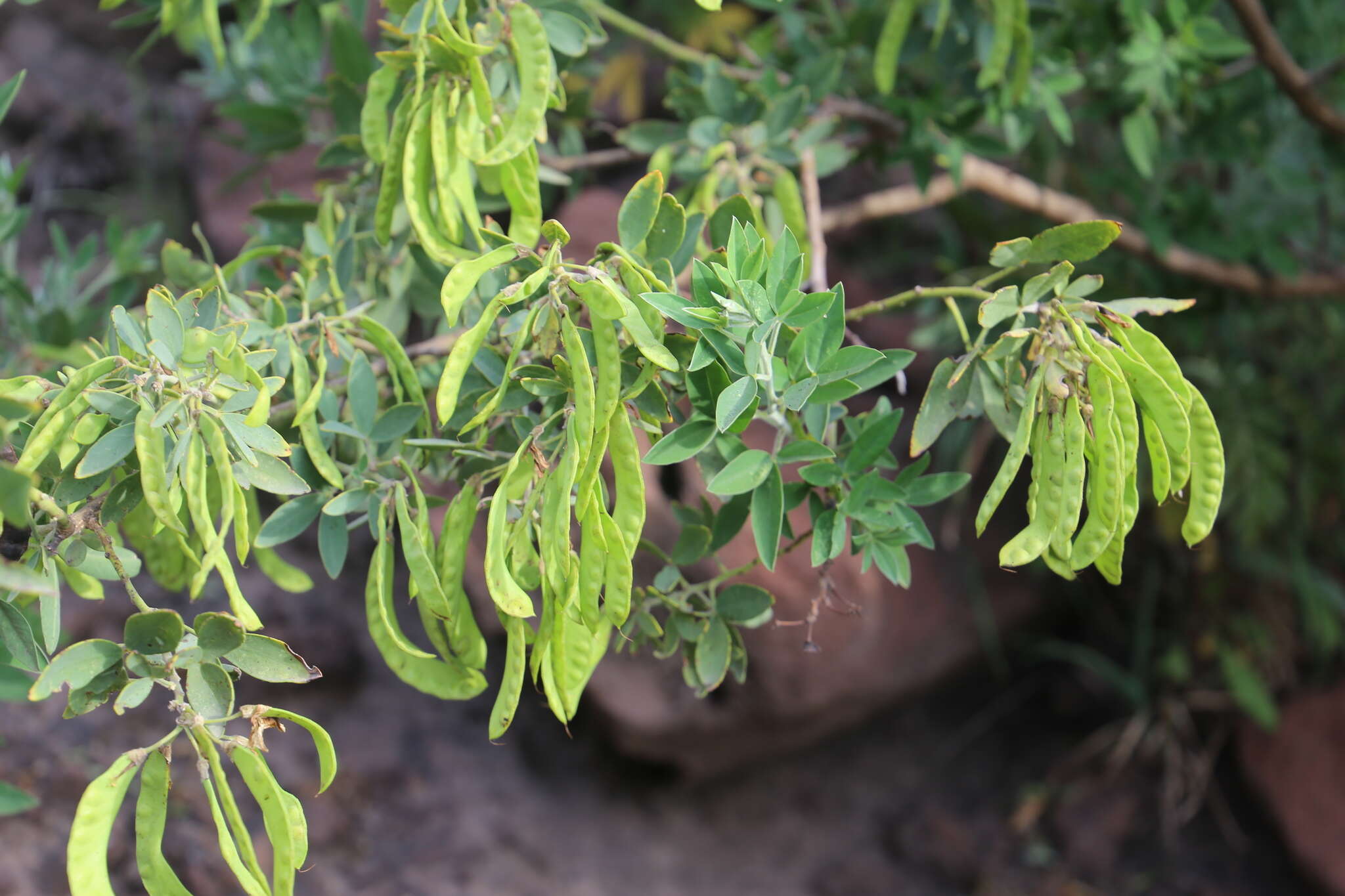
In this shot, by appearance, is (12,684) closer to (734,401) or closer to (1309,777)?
(734,401)

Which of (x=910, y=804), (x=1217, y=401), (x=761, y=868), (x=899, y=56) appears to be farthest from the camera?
(x=910, y=804)

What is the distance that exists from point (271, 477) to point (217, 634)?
9cm

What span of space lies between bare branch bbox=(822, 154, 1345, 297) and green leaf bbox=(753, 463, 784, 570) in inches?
21.6

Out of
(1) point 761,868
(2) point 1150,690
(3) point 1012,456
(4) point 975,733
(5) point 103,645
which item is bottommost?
(1) point 761,868

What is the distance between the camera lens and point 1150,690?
1.72 metres

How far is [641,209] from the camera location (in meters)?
0.59

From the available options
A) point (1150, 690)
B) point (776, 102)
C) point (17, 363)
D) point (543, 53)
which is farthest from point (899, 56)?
point (1150, 690)

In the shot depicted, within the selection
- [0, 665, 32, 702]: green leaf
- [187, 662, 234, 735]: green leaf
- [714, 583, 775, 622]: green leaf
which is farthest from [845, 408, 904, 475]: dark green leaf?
[0, 665, 32, 702]: green leaf

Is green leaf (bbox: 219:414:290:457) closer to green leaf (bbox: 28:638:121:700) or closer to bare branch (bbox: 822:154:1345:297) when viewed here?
green leaf (bbox: 28:638:121:700)

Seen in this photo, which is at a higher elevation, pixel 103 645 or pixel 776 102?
pixel 776 102

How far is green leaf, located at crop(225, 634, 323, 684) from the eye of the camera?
0.51m

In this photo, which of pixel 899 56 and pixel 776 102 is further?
pixel 899 56

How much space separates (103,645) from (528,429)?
0.80 ft

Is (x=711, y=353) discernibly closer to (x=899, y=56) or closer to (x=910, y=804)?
(x=899, y=56)
